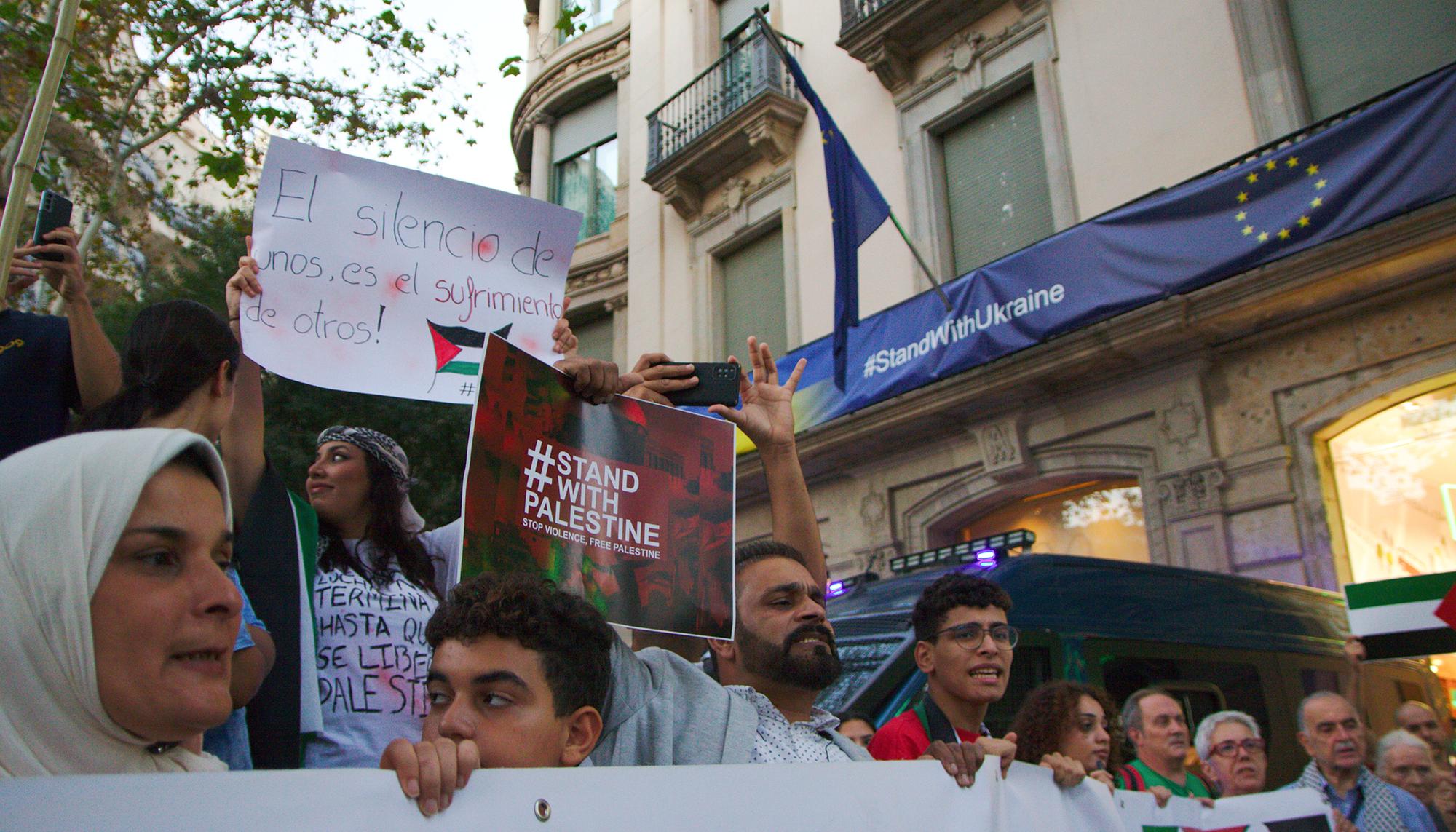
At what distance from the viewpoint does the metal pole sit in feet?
8.63

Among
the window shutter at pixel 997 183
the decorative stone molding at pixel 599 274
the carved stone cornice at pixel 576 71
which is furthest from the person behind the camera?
the carved stone cornice at pixel 576 71

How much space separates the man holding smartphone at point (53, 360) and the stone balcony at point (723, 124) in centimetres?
1124

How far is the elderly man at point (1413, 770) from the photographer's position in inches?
168

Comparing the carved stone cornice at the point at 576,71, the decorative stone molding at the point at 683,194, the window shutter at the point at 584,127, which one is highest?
the carved stone cornice at the point at 576,71

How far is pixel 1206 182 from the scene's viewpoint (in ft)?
26.1

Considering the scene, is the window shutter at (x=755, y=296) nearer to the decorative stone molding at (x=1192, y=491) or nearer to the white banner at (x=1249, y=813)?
the decorative stone molding at (x=1192, y=491)

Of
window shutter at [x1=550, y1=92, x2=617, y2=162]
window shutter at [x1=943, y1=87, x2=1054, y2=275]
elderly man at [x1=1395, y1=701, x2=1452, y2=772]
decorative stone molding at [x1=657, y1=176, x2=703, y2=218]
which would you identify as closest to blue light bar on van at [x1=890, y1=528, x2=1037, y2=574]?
elderly man at [x1=1395, y1=701, x2=1452, y2=772]

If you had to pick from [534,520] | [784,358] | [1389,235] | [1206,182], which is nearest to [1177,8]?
[1206,182]

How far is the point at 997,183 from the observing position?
11.1 meters

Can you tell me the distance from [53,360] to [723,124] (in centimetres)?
1177

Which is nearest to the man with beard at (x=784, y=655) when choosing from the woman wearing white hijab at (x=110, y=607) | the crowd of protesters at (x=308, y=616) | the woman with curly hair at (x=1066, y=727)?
the crowd of protesters at (x=308, y=616)

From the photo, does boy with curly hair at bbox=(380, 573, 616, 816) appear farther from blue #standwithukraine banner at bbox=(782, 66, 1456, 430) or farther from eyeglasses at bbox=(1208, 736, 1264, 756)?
blue #standwithukraine banner at bbox=(782, 66, 1456, 430)

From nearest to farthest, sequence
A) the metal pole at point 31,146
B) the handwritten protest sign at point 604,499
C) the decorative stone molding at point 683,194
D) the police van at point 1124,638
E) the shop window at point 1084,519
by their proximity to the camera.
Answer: the handwritten protest sign at point 604,499, the metal pole at point 31,146, the police van at point 1124,638, the shop window at point 1084,519, the decorative stone molding at point 683,194

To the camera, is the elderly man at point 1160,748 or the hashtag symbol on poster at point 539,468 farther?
the elderly man at point 1160,748
